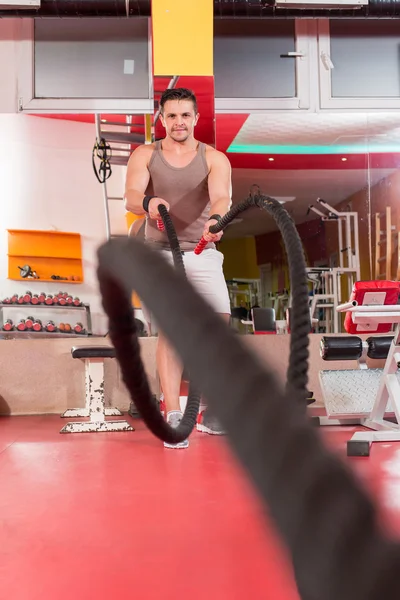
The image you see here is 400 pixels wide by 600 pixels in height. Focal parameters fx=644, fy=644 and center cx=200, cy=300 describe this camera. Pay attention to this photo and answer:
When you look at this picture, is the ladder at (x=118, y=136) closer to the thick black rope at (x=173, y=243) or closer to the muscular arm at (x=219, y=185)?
the muscular arm at (x=219, y=185)

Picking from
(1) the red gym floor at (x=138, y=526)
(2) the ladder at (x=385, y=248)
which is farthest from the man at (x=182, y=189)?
(2) the ladder at (x=385, y=248)

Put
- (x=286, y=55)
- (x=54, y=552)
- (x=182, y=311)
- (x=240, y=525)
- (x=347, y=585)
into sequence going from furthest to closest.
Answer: (x=286, y=55)
(x=240, y=525)
(x=54, y=552)
(x=182, y=311)
(x=347, y=585)

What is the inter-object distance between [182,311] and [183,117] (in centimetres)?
276

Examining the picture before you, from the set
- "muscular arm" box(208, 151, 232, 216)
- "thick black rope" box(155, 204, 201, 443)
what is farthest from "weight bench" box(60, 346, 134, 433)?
"thick black rope" box(155, 204, 201, 443)

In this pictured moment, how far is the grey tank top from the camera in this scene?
297 centimetres

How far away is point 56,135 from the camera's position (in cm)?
489

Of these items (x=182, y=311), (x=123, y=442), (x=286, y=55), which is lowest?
(x=123, y=442)

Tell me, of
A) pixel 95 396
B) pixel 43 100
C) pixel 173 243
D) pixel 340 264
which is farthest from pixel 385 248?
pixel 173 243

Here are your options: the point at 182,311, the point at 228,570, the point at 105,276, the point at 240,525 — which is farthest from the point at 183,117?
the point at 182,311

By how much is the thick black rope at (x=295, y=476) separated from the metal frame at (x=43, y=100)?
15.0 ft

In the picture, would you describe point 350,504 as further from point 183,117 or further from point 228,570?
point 183,117

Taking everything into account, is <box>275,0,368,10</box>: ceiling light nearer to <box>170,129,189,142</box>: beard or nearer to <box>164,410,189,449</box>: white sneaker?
<box>170,129,189,142</box>: beard

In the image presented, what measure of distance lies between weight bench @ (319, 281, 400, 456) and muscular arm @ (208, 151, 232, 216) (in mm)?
780

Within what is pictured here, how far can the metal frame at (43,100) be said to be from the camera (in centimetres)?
471
